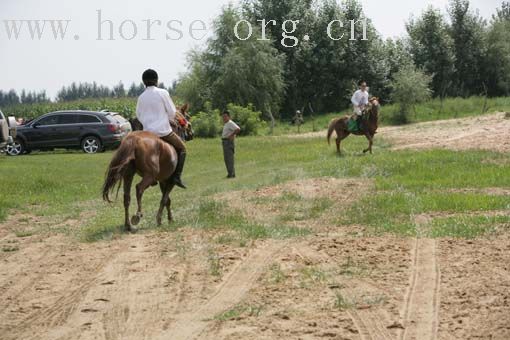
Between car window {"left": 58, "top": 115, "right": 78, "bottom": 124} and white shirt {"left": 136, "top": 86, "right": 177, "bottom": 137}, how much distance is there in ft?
74.3

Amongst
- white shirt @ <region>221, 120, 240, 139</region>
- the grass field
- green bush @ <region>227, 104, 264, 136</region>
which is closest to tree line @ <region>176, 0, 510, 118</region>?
green bush @ <region>227, 104, 264, 136</region>

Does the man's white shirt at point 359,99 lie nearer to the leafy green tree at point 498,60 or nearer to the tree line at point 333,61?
the tree line at point 333,61

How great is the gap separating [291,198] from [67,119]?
2166cm

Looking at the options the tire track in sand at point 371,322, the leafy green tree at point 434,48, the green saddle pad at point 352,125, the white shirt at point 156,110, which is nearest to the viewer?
the tire track in sand at point 371,322

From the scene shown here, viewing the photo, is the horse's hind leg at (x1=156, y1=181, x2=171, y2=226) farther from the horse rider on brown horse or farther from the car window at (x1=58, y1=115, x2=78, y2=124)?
the car window at (x1=58, y1=115, x2=78, y2=124)

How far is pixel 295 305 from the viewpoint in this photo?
7125 mm

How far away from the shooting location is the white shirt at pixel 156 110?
1233cm

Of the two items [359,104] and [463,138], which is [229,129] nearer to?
[359,104]

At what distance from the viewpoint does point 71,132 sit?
3431 cm

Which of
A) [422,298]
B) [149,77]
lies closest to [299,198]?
[149,77]

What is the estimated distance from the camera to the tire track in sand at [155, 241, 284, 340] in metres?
6.48

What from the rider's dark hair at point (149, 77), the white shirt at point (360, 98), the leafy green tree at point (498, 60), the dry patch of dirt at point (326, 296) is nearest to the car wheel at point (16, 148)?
the white shirt at point (360, 98)

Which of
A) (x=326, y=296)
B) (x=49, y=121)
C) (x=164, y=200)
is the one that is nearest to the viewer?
(x=326, y=296)

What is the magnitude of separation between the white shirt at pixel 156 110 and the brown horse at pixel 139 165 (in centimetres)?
25
